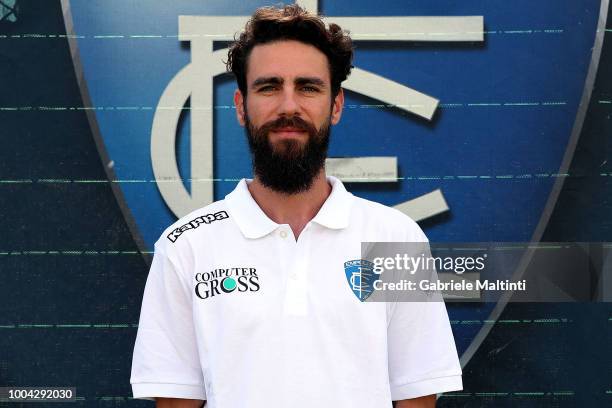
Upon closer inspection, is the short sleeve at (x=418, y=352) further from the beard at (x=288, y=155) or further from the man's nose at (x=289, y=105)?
the man's nose at (x=289, y=105)

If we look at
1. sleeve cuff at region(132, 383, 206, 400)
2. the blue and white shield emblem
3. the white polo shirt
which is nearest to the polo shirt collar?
the white polo shirt

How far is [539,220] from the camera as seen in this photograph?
297 cm

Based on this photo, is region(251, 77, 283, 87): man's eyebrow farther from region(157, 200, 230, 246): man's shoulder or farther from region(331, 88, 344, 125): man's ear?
region(157, 200, 230, 246): man's shoulder

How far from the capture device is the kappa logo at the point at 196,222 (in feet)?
7.30

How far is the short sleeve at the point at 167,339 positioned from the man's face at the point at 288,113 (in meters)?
0.33

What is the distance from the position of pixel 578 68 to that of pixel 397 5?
59 cm

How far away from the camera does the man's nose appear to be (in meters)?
2.17

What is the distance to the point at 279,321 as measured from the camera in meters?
2.09

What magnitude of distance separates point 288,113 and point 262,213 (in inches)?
9.4

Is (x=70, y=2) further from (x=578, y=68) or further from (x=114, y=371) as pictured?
(x=578, y=68)

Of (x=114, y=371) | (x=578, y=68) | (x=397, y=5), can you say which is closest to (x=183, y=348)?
(x=114, y=371)

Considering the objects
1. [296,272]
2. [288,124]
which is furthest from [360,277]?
[288,124]

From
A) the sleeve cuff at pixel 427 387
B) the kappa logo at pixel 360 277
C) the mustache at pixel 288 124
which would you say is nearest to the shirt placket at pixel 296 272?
the kappa logo at pixel 360 277

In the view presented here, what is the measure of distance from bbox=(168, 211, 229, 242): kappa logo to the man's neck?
0.10 metres
